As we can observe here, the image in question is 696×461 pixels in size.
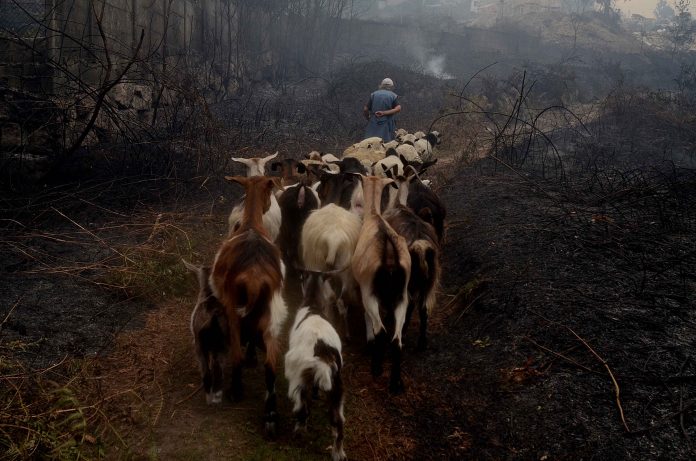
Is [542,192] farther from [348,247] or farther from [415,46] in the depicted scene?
[415,46]

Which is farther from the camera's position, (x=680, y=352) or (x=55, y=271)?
(x=55, y=271)

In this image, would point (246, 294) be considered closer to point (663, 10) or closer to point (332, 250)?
point (332, 250)

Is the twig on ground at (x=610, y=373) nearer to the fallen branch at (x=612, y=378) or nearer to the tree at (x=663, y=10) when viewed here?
the fallen branch at (x=612, y=378)

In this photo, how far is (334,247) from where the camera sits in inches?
193

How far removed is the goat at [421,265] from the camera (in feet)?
15.3

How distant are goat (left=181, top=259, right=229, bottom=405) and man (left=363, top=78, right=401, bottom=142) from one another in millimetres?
8128

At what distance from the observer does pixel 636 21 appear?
6744 cm

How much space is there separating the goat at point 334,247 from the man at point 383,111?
258 inches

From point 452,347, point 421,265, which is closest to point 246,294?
point 421,265

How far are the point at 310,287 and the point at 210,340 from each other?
0.92m

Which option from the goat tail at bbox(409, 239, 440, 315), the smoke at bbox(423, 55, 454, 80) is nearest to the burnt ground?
the goat tail at bbox(409, 239, 440, 315)

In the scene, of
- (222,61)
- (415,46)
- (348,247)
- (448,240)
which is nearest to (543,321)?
(348,247)

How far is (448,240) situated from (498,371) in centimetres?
353

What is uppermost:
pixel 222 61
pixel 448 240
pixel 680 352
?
pixel 222 61
